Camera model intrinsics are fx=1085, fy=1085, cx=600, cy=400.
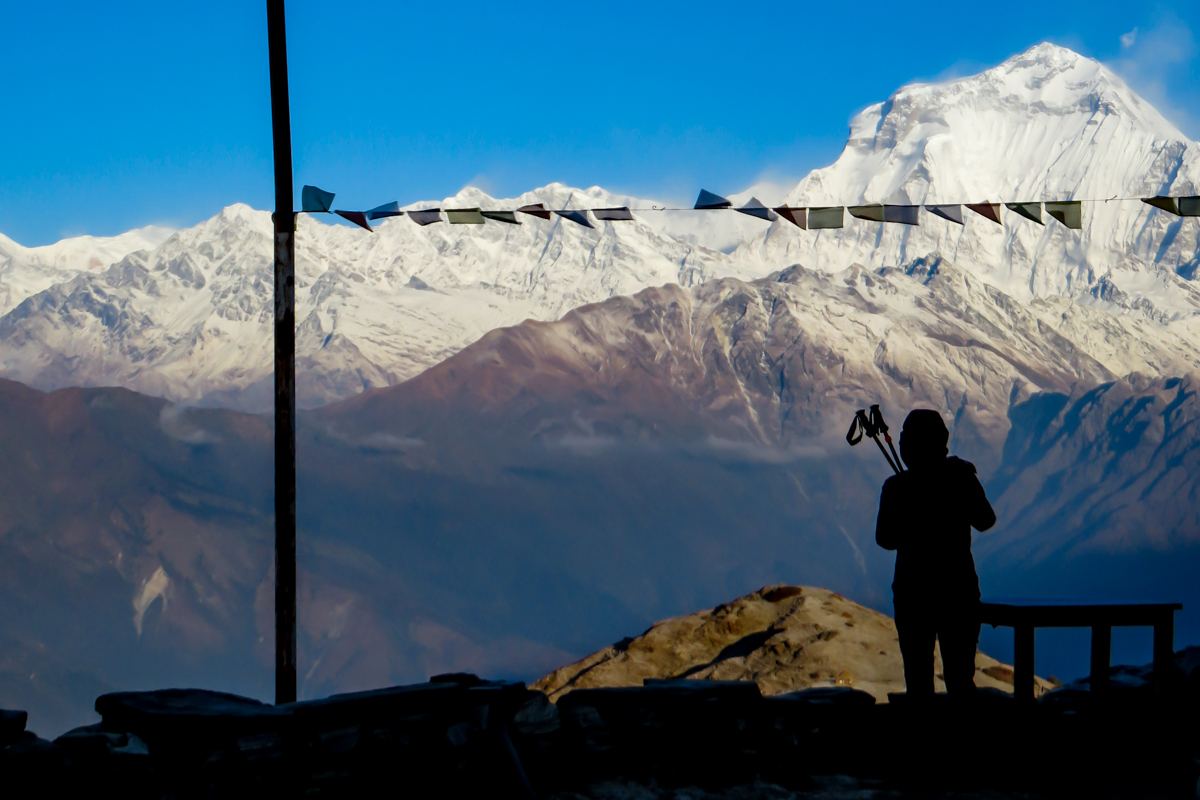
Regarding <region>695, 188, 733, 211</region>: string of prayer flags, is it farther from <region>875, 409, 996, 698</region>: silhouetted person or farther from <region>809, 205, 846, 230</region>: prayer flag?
<region>875, 409, 996, 698</region>: silhouetted person

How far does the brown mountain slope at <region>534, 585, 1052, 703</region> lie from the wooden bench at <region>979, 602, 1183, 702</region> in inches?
454

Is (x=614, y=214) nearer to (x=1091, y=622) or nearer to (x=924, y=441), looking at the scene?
(x=924, y=441)

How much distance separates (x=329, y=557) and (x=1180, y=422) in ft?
502

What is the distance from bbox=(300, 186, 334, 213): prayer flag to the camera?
6.53 m

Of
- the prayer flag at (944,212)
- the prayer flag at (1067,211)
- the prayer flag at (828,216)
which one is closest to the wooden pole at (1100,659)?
the prayer flag at (944,212)

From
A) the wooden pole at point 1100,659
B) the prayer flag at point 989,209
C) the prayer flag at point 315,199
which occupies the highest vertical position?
the prayer flag at point 989,209

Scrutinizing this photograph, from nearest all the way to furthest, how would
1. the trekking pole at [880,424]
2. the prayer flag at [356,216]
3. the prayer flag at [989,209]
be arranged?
the trekking pole at [880,424] → the prayer flag at [356,216] → the prayer flag at [989,209]

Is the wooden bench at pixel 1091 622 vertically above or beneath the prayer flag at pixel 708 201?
beneath

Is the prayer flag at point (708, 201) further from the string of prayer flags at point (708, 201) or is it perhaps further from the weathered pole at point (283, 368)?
the weathered pole at point (283, 368)

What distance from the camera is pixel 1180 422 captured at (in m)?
193

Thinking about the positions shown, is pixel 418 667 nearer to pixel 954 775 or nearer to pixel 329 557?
pixel 329 557

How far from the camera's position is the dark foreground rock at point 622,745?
4.23m

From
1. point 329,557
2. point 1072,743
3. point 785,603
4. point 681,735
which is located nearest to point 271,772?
point 681,735

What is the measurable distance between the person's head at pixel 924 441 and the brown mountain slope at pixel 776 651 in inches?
480
